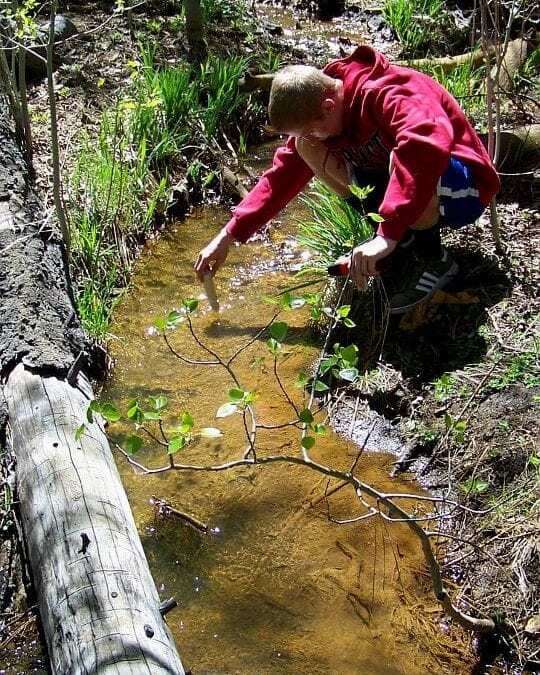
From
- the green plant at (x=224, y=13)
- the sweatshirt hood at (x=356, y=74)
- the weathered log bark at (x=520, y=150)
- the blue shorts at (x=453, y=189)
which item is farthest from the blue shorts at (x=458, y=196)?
the green plant at (x=224, y=13)

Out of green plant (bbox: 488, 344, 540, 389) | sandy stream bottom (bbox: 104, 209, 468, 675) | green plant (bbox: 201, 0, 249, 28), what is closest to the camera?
sandy stream bottom (bbox: 104, 209, 468, 675)

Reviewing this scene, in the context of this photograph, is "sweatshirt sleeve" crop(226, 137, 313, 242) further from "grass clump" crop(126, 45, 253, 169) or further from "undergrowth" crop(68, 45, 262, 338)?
"grass clump" crop(126, 45, 253, 169)

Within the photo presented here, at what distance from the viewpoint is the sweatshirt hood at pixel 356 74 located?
275 centimetres

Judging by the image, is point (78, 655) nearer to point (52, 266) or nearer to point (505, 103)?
point (52, 266)

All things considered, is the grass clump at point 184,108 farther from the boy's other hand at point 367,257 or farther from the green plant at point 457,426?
the green plant at point 457,426

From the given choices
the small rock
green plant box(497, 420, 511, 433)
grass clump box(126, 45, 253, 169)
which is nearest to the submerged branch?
the small rock

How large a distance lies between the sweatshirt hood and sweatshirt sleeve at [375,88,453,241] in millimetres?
228

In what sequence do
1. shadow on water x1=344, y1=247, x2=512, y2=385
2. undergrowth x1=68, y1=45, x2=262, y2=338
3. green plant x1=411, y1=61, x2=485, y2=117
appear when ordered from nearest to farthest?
shadow on water x1=344, y1=247, x2=512, y2=385, undergrowth x1=68, y1=45, x2=262, y2=338, green plant x1=411, y1=61, x2=485, y2=117

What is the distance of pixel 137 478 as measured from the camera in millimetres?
2744

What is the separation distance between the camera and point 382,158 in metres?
2.88

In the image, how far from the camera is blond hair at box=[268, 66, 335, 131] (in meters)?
2.47

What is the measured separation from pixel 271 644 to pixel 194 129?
10.8 ft

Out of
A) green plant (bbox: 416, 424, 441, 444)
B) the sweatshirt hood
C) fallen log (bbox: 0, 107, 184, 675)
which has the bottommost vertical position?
green plant (bbox: 416, 424, 441, 444)

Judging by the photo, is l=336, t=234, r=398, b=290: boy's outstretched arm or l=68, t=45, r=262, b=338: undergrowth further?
l=68, t=45, r=262, b=338: undergrowth
